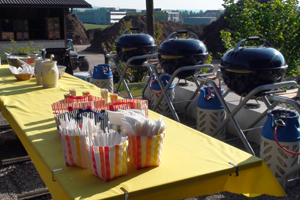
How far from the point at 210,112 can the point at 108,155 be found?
9.37 feet

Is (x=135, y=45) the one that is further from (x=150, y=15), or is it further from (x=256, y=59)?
(x=150, y=15)

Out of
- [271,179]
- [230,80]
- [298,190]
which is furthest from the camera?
[230,80]

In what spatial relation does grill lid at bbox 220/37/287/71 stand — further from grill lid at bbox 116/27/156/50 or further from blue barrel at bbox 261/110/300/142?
grill lid at bbox 116/27/156/50

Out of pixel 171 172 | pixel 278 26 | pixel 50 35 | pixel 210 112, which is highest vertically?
pixel 278 26

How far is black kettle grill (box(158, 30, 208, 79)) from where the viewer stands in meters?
4.12

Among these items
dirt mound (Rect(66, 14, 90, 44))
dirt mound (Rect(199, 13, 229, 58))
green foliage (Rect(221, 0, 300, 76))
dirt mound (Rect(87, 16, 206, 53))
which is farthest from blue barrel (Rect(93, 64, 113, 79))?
dirt mound (Rect(66, 14, 90, 44))

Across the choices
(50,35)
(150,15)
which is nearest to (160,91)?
(150,15)

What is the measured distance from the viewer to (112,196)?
1.42m

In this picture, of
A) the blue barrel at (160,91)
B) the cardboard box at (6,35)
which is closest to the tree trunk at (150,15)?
the blue barrel at (160,91)

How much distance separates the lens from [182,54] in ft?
13.5

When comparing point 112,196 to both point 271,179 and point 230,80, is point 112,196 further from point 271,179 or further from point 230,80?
point 230,80

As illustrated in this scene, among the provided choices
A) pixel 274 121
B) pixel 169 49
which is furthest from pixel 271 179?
pixel 169 49

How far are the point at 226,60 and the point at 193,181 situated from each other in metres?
1.90

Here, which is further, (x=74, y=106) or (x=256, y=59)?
(x=256, y=59)
